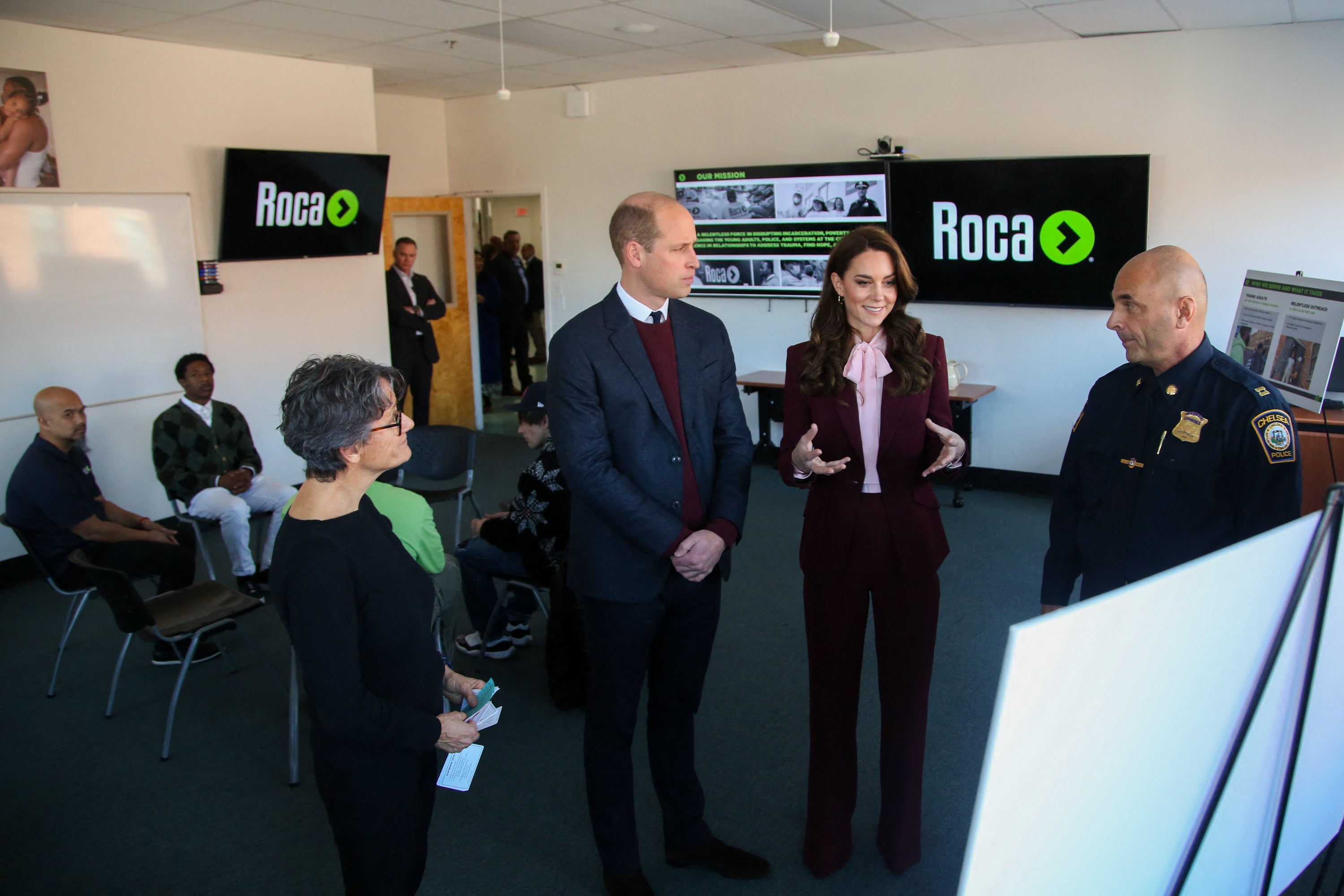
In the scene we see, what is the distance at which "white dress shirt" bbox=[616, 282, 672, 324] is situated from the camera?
88.4 inches

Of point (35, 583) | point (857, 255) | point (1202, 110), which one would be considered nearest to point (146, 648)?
point (35, 583)

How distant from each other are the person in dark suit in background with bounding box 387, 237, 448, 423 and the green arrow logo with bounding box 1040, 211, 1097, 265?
476 centimetres

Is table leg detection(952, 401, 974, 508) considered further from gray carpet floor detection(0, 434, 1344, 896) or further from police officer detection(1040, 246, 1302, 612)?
police officer detection(1040, 246, 1302, 612)

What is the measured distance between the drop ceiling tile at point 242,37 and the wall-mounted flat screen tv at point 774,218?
2.76 metres

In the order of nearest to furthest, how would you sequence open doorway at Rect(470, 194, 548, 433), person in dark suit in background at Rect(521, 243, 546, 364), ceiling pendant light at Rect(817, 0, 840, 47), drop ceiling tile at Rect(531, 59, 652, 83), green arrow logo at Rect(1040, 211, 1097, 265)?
ceiling pendant light at Rect(817, 0, 840, 47)
green arrow logo at Rect(1040, 211, 1097, 265)
drop ceiling tile at Rect(531, 59, 652, 83)
open doorway at Rect(470, 194, 548, 433)
person in dark suit in background at Rect(521, 243, 546, 364)

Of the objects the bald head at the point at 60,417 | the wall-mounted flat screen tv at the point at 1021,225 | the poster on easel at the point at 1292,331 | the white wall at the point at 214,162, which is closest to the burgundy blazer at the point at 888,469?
the poster on easel at the point at 1292,331

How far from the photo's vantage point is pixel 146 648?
4.36 meters

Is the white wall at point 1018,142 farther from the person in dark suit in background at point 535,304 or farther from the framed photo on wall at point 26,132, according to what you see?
the framed photo on wall at point 26,132

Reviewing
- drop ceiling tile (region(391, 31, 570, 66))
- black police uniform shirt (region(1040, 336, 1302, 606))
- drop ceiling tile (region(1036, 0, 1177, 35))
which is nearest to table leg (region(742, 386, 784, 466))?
drop ceiling tile (region(391, 31, 570, 66))

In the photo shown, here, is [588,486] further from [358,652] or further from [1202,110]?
[1202,110]

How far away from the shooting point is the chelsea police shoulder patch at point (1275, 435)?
191cm

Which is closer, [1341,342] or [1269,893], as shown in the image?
[1269,893]

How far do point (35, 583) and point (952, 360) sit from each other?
5949 mm

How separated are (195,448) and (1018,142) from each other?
531 centimetres
